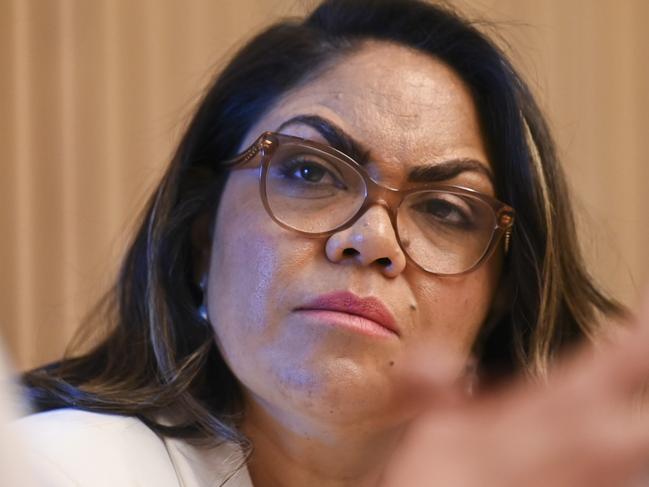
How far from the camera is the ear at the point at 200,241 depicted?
135cm

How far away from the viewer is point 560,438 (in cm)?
61

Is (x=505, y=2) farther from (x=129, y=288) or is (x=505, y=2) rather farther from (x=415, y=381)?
(x=415, y=381)

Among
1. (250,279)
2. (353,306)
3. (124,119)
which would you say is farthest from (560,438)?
(124,119)

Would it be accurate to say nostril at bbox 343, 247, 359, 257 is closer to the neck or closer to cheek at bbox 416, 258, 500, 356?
cheek at bbox 416, 258, 500, 356

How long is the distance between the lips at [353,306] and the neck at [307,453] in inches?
6.2

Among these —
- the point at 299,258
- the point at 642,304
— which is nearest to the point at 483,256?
the point at 299,258

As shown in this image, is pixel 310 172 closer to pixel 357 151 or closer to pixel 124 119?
pixel 357 151

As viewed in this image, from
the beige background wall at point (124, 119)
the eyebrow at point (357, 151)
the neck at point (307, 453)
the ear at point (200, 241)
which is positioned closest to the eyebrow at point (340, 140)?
the eyebrow at point (357, 151)

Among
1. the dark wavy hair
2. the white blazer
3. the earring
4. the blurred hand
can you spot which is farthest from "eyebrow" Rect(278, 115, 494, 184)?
the blurred hand

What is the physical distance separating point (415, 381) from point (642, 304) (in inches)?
8.3

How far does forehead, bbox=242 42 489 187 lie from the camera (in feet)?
4.03

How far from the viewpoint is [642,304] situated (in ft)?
2.10

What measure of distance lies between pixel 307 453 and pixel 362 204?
0.31 m

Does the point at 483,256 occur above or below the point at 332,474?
above
